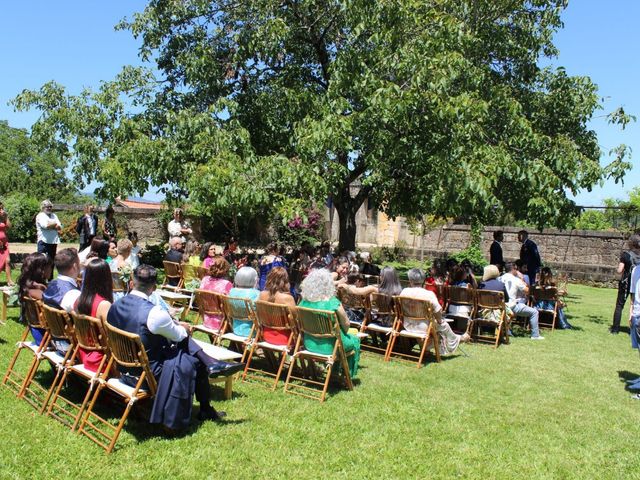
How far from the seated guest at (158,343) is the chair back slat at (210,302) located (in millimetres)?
1812

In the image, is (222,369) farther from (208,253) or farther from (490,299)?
(208,253)

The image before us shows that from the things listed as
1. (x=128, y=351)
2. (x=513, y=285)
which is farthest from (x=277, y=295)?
(x=513, y=285)

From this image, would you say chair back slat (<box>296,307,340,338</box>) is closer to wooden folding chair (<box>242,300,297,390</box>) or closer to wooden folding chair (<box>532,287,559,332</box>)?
wooden folding chair (<box>242,300,297,390</box>)

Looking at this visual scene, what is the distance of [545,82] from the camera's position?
12.2 metres

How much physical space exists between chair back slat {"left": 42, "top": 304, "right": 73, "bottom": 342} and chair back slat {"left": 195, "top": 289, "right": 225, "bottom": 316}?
6.01ft

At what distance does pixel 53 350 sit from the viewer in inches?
200

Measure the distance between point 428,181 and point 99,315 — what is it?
6.94 meters

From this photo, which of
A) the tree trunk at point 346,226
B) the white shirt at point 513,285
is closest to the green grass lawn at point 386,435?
the white shirt at point 513,285

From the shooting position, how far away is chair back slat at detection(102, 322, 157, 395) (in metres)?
4.00

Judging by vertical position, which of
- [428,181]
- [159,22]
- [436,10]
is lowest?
[428,181]

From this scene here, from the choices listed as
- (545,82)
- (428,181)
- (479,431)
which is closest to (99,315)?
(479,431)

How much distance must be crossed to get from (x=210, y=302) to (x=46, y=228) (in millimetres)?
5199

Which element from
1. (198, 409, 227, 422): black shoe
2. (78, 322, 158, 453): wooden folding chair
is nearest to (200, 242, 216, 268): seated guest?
(198, 409, 227, 422): black shoe

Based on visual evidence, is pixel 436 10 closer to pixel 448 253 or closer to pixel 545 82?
pixel 545 82
